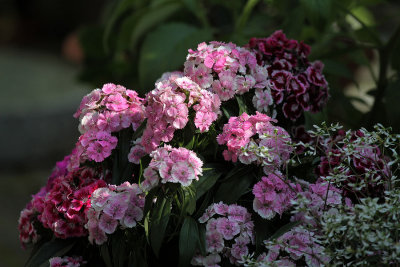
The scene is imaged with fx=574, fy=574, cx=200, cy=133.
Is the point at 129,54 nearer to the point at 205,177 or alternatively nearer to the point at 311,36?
the point at 311,36

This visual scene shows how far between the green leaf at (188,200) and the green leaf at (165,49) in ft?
2.44

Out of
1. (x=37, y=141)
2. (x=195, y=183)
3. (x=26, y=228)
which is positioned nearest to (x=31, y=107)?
(x=37, y=141)

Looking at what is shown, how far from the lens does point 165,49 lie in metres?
1.77

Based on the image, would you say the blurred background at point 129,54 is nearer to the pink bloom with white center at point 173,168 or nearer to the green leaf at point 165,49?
the green leaf at point 165,49

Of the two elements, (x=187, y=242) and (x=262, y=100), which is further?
(x=262, y=100)

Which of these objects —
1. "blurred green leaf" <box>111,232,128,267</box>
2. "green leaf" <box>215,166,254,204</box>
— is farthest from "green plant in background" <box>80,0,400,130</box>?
"blurred green leaf" <box>111,232,128,267</box>

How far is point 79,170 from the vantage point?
4.03 feet

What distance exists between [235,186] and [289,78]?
0.30 metres

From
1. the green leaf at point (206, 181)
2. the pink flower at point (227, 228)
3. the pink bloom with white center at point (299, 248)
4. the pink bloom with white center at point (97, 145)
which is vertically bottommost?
the pink bloom with white center at point (299, 248)

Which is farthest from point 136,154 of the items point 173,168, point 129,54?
point 129,54

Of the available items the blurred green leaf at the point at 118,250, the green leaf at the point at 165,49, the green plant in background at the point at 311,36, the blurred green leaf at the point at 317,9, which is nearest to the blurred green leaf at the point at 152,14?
the green plant in background at the point at 311,36

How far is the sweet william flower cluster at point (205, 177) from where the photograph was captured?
1.02 metres

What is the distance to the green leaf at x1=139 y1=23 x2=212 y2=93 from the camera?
1.74 m

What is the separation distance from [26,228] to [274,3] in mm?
895
